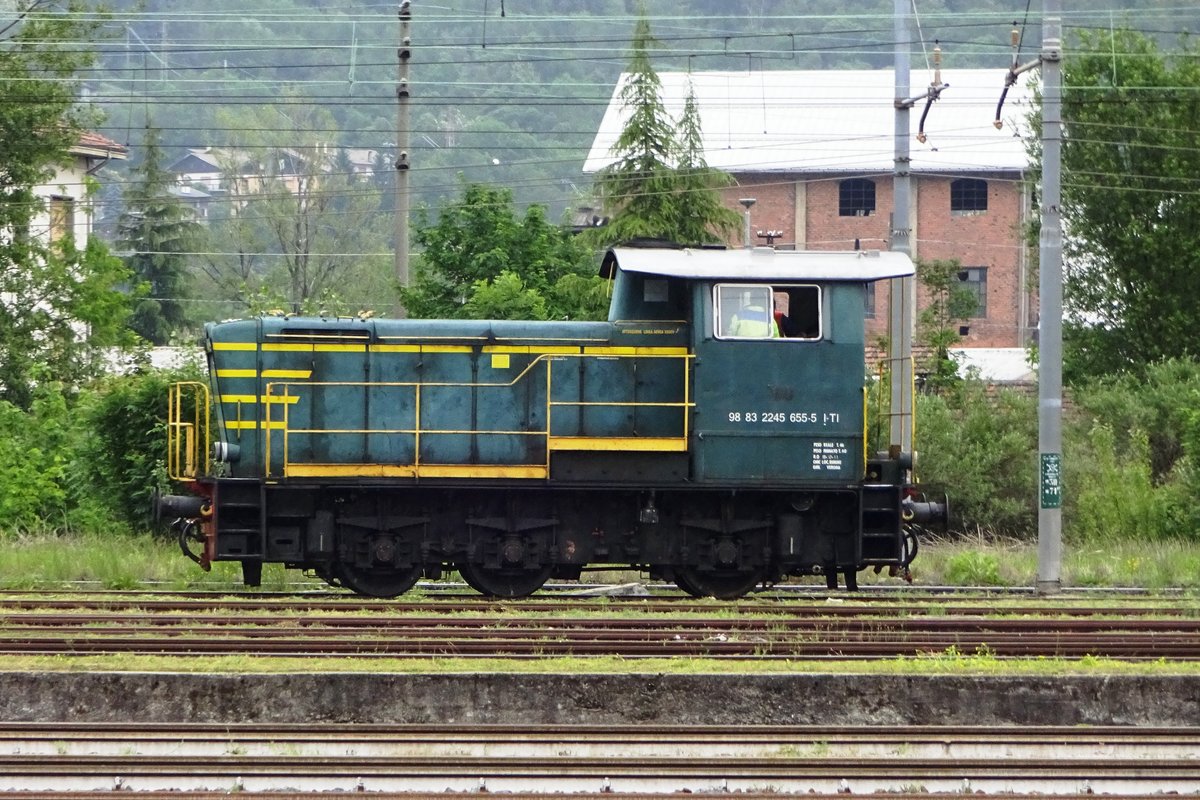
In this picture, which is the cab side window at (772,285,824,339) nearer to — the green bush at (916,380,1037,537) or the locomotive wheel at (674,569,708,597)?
the locomotive wheel at (674,569,708,597)

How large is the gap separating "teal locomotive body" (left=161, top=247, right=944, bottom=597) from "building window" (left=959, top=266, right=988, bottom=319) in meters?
38.7

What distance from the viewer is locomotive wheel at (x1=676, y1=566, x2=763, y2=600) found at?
15.4 m

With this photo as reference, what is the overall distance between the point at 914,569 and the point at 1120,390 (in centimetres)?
1070

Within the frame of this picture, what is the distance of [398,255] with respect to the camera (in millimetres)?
23734

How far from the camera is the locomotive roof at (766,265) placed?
14414 mm

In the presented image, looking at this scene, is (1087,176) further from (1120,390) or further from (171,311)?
(171,311)

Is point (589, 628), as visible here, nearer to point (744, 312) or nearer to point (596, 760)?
point (744, 312)

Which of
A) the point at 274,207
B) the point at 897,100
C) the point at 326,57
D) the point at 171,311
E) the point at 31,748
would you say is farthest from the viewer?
the point at 326,57

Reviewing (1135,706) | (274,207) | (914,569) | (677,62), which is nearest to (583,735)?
(1135,706)

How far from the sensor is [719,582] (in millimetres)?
15508

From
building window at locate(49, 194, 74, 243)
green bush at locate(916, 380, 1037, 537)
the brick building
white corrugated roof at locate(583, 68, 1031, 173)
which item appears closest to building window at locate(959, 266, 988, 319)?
the brick building

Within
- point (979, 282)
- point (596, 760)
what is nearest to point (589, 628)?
point (596, 760)

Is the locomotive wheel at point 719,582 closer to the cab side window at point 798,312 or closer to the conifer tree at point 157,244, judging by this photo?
the cab side window at point 798,312

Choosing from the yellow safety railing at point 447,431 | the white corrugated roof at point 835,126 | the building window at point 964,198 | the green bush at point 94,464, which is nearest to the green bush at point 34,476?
the green bush at point 94,464
